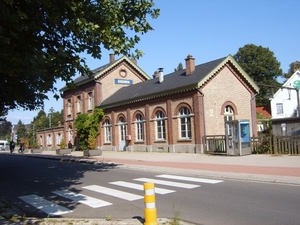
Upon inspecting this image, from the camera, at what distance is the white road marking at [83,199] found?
8257mm

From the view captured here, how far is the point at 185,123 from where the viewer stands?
2422 centimetres

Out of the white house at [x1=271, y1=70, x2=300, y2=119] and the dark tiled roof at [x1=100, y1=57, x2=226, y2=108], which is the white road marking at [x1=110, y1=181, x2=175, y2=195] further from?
the white house at [x1=271, y1=70, x2=300, y2=119]

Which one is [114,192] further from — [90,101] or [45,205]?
[90,101]

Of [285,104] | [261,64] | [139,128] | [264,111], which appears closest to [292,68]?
[261,64]

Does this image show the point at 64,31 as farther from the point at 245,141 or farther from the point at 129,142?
the point at 129,142

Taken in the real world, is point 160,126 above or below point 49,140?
above

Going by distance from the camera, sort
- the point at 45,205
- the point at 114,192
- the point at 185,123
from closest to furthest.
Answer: the point at 45,205 < the point at 114,192 < the point at 185,123

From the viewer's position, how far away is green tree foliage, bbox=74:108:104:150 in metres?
34.3

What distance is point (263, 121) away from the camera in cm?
4288

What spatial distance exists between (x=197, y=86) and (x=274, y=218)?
17.0 metres

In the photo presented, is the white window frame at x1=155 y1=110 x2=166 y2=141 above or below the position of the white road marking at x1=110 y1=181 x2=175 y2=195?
above

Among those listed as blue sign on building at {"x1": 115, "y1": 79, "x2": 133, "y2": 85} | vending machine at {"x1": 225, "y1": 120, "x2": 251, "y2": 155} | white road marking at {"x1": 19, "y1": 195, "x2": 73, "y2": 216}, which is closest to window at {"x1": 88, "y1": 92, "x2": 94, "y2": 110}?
blue sign on building at {"x1": 115, "y1": 79, "x2": 133, "y2": 85}

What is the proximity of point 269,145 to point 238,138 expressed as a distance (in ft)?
5.68

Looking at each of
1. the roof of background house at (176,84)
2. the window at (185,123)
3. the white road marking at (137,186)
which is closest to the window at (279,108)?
the roof of background house at (176,84)
